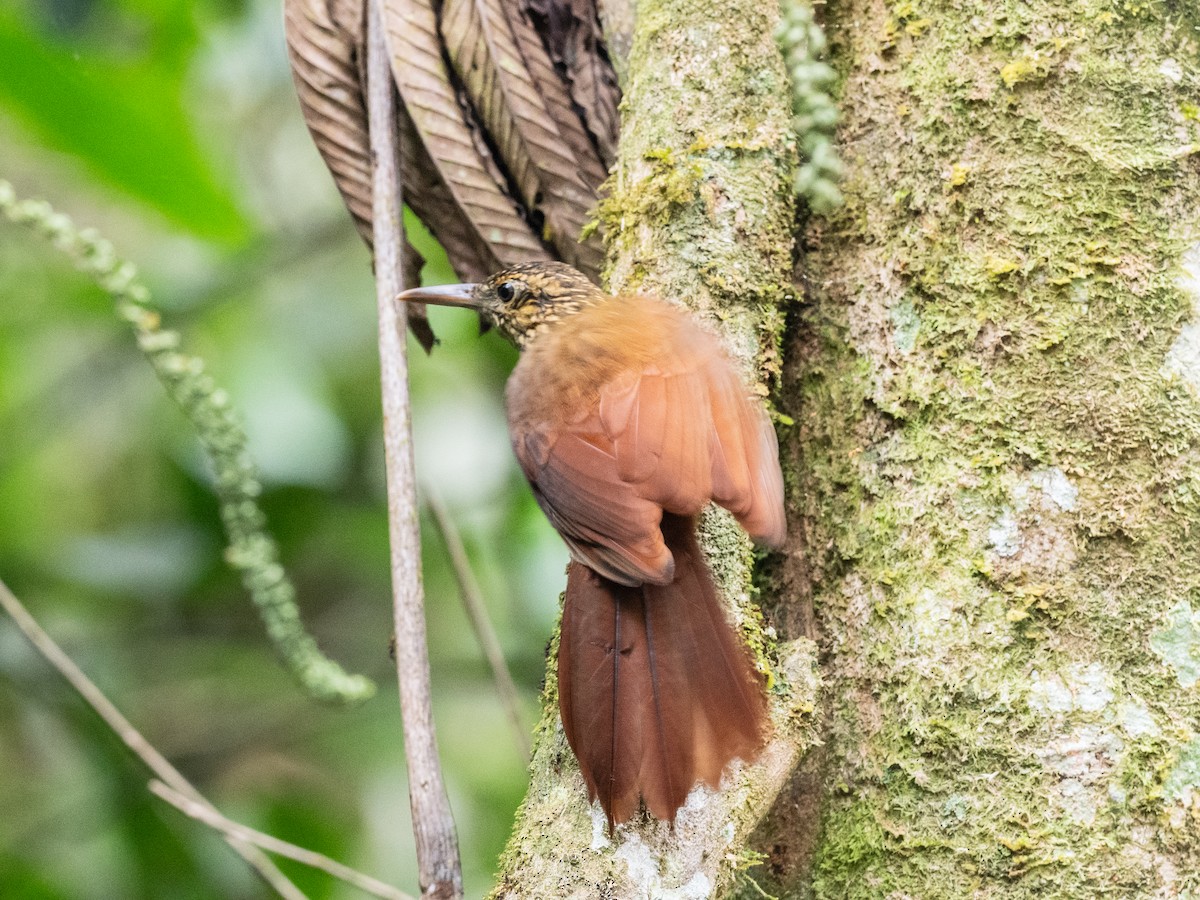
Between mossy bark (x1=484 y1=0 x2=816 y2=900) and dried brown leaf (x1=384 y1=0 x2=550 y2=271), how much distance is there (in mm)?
277

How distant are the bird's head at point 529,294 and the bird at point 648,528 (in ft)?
1.15

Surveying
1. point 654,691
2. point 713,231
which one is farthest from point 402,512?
point 713,231

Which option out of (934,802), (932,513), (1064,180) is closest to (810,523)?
(932,513)

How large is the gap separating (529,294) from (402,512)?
22.2 inches

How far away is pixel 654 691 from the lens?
1569 mm

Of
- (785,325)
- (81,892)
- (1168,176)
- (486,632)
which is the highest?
(1168,176)

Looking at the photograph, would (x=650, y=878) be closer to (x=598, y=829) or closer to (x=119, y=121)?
(x=598, y=829)

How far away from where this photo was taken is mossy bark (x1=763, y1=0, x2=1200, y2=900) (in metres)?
1.55

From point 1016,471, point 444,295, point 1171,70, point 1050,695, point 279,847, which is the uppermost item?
point 1171,70

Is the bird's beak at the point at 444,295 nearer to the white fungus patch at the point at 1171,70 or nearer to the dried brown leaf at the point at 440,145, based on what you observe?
the dried brown leaf at the point at 440,145

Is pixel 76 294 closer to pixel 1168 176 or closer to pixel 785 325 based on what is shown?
pixel 785 325

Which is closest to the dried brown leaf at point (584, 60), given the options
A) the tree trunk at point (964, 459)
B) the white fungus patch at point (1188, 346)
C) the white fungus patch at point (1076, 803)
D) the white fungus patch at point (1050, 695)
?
the tree trunk at point (964, 459)

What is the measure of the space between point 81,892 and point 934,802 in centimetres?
226

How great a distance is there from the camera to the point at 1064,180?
1743mm
